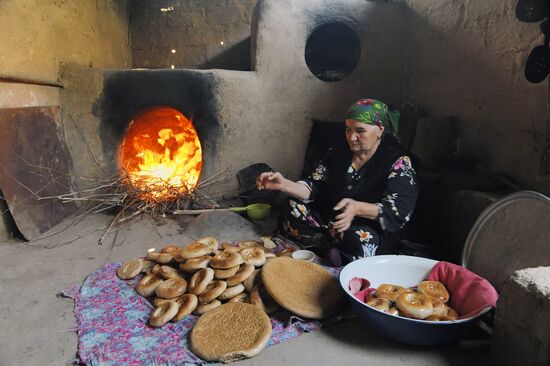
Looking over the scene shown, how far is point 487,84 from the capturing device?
3.19 meters

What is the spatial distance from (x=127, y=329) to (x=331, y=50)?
484 centimetres

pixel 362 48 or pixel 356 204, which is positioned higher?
pixel 362 48

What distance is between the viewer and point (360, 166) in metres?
3.01

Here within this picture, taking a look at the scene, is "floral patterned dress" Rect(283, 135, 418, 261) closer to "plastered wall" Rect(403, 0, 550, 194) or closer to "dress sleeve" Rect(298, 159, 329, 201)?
"dress sleeve" Rect(298, 159, 329, 201)

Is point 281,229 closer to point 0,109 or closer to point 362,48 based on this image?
point 362,48

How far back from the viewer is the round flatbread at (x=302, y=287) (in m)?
2.21

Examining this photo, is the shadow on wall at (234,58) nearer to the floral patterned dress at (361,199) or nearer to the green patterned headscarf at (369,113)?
the floral patterned dress at (361,199)

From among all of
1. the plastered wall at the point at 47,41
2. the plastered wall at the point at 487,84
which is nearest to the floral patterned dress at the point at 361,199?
the plastered wall at the point at 487,84

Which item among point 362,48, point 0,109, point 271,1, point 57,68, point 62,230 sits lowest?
point 62,230

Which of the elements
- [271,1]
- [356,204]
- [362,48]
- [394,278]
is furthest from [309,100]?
[394,278]

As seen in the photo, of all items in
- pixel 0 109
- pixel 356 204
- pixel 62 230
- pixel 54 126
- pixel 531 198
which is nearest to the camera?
pixel 531 198

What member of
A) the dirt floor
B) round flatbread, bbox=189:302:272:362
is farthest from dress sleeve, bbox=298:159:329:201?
round flatbread, bbox=189:302:272:362

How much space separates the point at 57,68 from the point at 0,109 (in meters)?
0.94

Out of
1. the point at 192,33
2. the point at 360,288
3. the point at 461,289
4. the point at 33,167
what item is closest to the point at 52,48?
the point at 33,167
